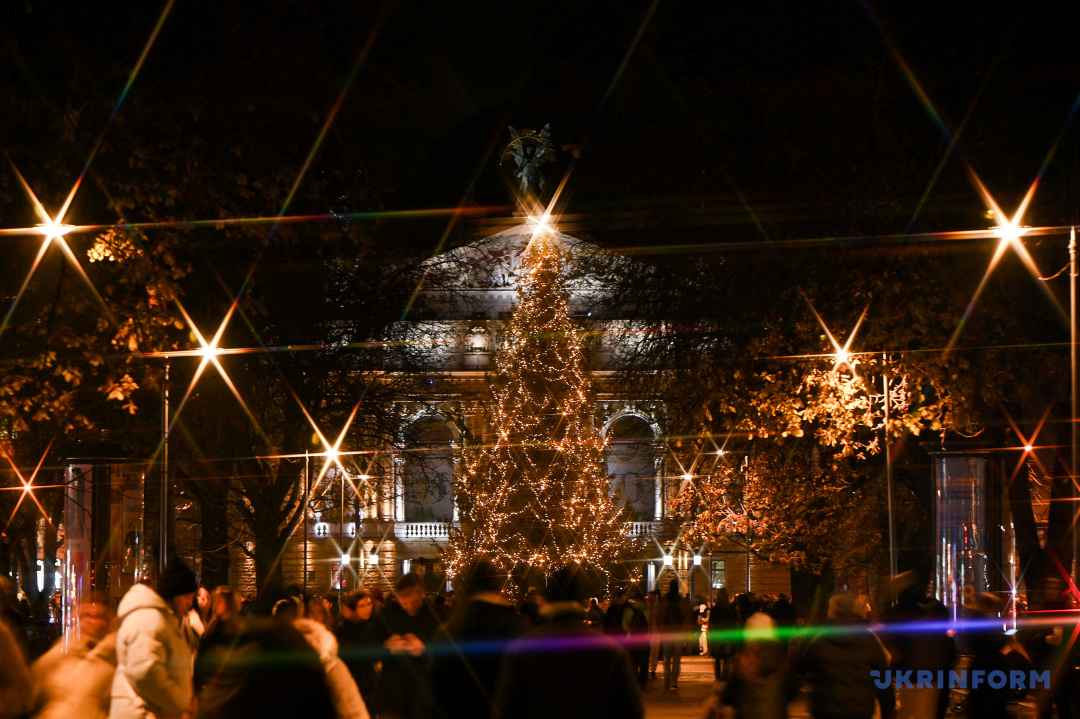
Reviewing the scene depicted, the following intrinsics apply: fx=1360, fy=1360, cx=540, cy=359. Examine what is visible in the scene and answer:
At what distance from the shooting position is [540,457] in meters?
45.1

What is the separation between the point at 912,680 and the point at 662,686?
14.3 m

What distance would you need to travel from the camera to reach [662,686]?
87.1ft

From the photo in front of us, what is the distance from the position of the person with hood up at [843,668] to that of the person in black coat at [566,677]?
3540 millimetres

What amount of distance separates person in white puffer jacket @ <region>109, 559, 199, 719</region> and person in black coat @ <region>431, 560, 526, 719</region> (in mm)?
1415

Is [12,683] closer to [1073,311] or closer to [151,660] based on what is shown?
[151,660]

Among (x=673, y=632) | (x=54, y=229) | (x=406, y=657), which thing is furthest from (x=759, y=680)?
(x=673, y=632)

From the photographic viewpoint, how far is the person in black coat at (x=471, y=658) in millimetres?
7273

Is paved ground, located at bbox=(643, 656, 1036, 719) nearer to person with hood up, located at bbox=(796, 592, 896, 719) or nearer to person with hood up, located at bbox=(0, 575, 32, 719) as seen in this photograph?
person with hood up, located at bbox=(796, 592, 896, 719)

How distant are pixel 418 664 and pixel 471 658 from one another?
2.62ft

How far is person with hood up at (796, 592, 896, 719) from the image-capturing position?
934 cm

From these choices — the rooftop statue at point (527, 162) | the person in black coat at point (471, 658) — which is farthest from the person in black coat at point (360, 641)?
the rooftop statue at point (527, 162)

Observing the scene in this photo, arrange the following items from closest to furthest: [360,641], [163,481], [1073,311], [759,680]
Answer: [759,680], [360,641], [1073,311], [163,481]

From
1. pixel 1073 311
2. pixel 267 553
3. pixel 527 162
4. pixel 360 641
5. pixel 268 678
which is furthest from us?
pixel 527 162

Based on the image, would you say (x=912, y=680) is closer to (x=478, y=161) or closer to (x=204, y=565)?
(x=204, y=565)
